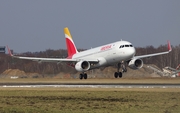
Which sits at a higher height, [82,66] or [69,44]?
[69,44]

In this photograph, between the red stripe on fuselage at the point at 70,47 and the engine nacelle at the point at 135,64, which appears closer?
the engine nacelle at the point at 135,64

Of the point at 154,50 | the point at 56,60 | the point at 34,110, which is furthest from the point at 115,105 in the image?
the point at 154,50

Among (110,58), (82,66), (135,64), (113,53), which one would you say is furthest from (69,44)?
(113,53)

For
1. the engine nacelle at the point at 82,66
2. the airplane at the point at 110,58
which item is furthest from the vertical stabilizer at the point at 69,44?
the engine nacelle at the point at 82,66

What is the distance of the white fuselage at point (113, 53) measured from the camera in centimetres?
5799

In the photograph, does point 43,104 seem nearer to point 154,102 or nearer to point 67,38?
point 154,102

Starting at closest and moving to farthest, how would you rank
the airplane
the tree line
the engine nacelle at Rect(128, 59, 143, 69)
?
1. the airplane
2. the engine nacelle at Rect(128, 59, 143, 69)
3. the tree line

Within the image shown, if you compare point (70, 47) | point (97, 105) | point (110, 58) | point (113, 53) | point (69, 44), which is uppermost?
A: point (69, 44)

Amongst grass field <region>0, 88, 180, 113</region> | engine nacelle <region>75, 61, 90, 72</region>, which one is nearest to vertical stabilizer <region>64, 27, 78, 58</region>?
engine nacelle <region>75, 61, 90, 72</region>

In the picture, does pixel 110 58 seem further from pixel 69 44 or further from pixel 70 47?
pixel 69 44

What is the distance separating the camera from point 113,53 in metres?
58.9

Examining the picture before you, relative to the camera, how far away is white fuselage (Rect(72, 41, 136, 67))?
58.0 metres

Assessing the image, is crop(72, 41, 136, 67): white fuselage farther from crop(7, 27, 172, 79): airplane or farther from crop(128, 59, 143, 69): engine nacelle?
crop(128, 59, 143, 69): engine nacelle

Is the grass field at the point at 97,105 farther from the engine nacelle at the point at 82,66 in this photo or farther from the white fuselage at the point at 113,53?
the engine nacelle at the point at 82,66
